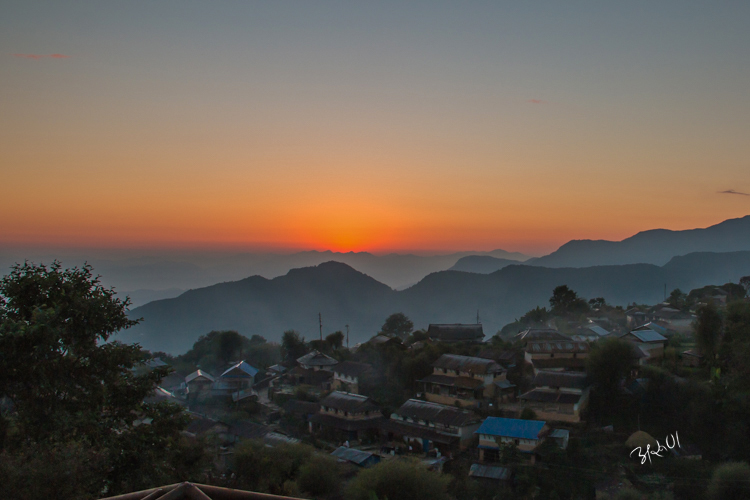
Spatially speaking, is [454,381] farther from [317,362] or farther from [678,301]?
[678,301]

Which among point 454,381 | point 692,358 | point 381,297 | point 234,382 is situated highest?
point 692,358

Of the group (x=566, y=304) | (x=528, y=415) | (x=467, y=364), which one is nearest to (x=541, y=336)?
(x=467, y=364)

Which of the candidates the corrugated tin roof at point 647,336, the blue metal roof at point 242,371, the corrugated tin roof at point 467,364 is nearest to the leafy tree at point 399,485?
the corrugated tin roof at point 467,364

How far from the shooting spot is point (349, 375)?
29984 millimetres

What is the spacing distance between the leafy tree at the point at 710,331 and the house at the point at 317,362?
21658 millimetres

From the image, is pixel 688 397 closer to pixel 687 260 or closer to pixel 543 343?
pixel 543 343

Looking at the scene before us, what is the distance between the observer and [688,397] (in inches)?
789

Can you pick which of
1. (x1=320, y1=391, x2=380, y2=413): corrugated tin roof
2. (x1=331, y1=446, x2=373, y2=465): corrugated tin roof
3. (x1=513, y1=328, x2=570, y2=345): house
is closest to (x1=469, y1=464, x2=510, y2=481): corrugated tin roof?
(x1=331, y1=446, x2=373, y2=465): corrugated tin roof

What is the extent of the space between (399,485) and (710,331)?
18.8 metres

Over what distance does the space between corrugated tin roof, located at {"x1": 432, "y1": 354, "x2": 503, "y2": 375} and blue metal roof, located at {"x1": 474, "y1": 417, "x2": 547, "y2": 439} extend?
14.5 ft

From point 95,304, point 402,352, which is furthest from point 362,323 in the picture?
point 95,304

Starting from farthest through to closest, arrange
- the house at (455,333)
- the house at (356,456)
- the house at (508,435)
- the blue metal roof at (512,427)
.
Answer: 1. the house at (455,333)
2. the house at (356,456)
3. the blue metal roof at (512,427)
4. the house at (508,435)

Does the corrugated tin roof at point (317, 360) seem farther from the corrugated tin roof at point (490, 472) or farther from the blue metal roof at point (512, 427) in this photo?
the corrugated tin roof at point (490, 472)

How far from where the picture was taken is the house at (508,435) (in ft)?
60.6
